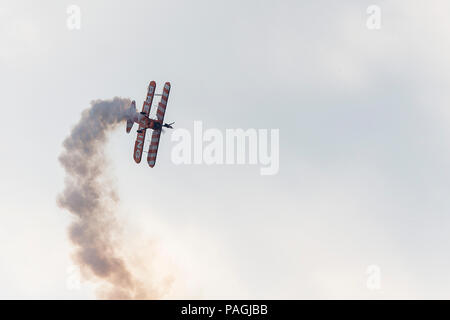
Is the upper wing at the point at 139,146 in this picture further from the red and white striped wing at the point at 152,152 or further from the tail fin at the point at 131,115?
the tail fin at the point at 131,115

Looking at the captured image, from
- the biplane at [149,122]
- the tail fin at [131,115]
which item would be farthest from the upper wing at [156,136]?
the tail fin at [131,115]

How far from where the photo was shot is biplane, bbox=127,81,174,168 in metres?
92.7

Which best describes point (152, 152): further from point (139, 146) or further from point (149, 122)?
point (149, 122)

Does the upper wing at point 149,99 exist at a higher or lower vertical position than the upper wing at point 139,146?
higher

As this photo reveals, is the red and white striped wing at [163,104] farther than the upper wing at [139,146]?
No

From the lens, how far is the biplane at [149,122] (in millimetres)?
92688

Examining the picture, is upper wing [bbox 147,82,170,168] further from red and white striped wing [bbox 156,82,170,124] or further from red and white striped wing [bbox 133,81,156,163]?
red and white striped wing [bbox 133,81,156,163]

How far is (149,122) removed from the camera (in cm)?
9269

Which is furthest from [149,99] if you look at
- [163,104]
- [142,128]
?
[142,128]

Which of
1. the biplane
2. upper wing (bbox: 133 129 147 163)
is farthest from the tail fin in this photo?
upper wing (bbox: 133 129 147 163)
